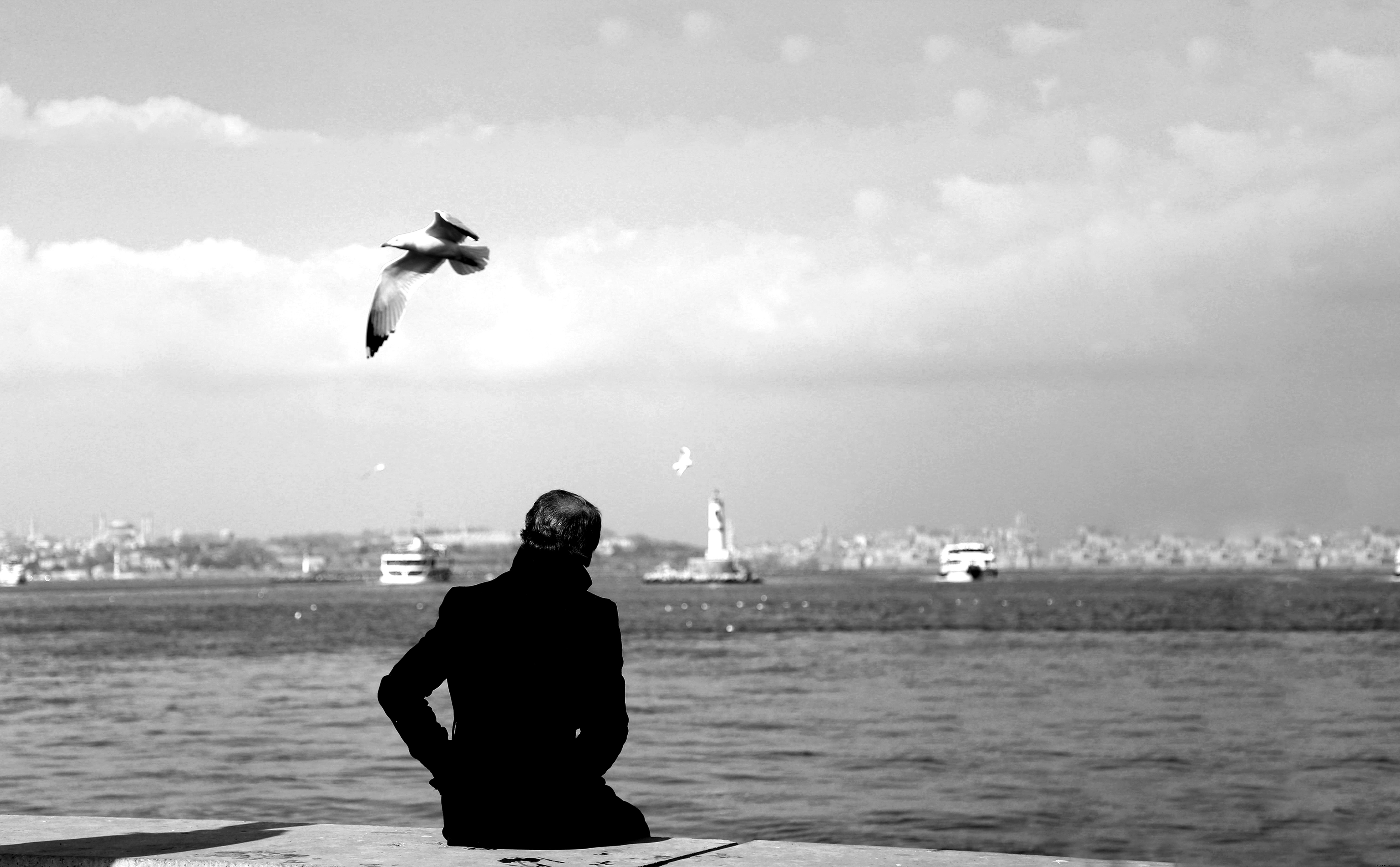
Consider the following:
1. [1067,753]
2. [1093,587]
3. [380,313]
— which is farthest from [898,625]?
[1093,587]

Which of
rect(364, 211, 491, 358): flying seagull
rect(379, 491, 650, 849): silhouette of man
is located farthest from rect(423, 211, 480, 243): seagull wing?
rect(379, 491, 650, 849): silhouette of man

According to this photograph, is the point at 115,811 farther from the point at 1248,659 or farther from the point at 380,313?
the point at 1248,659

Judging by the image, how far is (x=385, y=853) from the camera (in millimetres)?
5539

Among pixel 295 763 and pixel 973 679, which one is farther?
pixel 973 679

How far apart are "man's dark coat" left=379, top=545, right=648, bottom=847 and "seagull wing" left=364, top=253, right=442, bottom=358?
8.58 ft

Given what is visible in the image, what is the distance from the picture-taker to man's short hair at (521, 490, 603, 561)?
5.48m

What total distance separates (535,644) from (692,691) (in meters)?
31.8

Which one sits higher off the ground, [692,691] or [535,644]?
[535,644]

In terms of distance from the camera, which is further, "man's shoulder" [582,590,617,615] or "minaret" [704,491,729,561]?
"minaret" [704,491,729,561]

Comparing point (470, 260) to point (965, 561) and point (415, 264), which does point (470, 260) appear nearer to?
point (415, 264)

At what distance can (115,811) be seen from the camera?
18.9 meters

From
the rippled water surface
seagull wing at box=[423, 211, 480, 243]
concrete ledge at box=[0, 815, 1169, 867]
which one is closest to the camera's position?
concrete ledge at box=[0, 815, 1169, 867]

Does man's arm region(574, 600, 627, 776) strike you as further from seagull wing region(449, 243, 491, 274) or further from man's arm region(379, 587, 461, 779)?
seagull wing region(449, 243, 491, 274)

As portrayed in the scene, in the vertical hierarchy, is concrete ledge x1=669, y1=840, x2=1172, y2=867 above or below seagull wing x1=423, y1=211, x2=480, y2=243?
below
